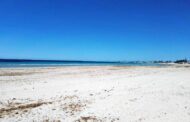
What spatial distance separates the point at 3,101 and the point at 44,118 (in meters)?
4.18

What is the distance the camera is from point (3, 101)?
10.5 meters

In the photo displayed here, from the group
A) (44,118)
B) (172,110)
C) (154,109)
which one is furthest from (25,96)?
(172,110)

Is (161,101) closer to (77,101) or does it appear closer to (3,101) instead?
(77,101)

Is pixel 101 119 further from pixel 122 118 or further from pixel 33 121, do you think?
pixel 33 121

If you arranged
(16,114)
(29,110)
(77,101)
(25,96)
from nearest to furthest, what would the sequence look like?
(16,114) → (29,110) → (77,101) → (25,96)

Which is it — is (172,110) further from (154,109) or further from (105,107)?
(105,107)

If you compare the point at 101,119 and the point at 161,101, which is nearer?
the point at 101,119

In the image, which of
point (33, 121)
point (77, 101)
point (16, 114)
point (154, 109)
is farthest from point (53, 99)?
point (154, 109)

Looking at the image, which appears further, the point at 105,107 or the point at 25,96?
the point at 25,96

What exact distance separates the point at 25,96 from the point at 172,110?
326 inches

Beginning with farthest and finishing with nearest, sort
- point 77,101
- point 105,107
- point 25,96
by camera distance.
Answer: point 25,96 → point 77,101 → point 105,107

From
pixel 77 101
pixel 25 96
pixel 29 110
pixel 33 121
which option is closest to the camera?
pixel 33 121

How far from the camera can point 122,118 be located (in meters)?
7.68

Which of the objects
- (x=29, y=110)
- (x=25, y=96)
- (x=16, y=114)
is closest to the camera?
(x=16, y=114)
